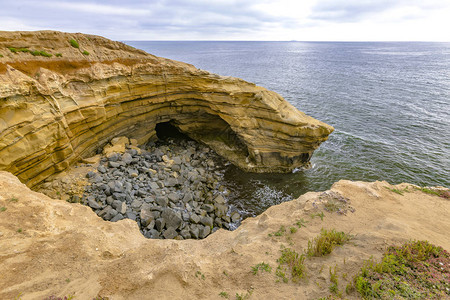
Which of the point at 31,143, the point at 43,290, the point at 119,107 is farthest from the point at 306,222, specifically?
the point at 119,107

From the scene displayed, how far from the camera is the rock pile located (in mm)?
12977

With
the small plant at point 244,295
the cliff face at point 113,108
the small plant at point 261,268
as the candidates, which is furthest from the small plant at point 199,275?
the cliff face at point 113,108

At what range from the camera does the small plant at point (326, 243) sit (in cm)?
745

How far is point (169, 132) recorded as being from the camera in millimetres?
24641

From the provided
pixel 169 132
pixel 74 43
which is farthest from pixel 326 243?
pixel 169 132

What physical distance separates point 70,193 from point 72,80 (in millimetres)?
7002

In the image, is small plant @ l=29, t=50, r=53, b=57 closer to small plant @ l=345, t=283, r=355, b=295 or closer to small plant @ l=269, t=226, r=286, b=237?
small plant @ l=269, t=226, r=286, b=237

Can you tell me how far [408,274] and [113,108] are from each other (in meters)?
18.5

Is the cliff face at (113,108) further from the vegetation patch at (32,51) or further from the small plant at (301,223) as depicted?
the small plant at (301,223)

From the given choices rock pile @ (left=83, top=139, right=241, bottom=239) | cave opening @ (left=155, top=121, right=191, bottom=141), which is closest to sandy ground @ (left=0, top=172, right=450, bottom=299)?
rock pile @ (left=83, top=139, right=241, bottom=239)

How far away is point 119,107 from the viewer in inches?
691

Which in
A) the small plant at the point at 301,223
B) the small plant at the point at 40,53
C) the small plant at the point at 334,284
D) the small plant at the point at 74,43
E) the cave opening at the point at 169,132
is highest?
the small plant at the point at 74,43

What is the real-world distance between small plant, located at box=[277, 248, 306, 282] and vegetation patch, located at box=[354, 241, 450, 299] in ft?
4.69

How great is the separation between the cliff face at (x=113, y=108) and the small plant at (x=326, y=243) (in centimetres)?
1143
